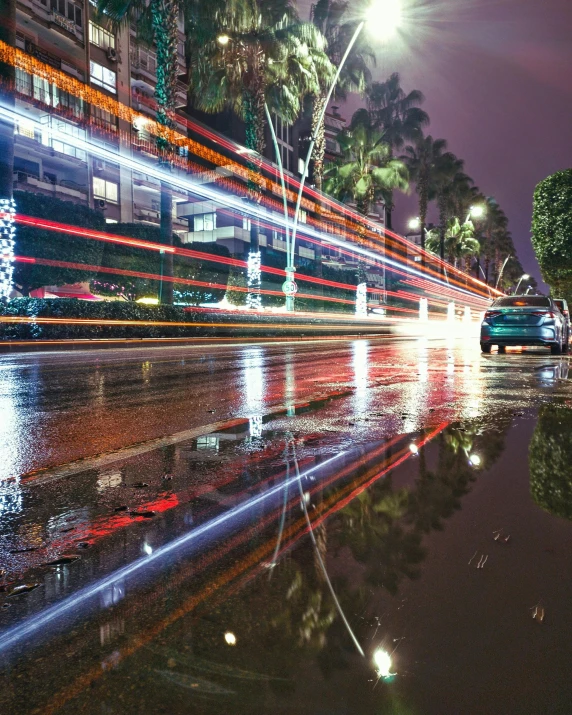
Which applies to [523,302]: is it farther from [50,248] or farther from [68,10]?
[68,10]

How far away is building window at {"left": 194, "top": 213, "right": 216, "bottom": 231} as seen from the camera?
61.7 m

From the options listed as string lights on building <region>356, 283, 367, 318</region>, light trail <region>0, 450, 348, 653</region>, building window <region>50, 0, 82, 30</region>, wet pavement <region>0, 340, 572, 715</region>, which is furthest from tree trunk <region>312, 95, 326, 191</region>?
light trail <region>0, 450, 348, 653</region>

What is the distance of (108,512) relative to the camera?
121 inches

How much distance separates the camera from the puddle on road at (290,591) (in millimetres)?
1602

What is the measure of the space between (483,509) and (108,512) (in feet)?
5.91

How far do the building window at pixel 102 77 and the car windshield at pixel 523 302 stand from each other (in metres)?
37.3

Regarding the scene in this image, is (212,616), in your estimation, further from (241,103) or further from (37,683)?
(241,103)

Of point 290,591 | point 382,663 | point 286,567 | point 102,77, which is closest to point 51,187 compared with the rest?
point 102,77

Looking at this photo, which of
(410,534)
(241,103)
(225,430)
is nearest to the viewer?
(410,534)

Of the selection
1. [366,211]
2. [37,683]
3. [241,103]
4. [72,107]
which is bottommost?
[37,683]

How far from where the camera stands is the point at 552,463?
4.04 m

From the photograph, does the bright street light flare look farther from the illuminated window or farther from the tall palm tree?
the tall palm tree

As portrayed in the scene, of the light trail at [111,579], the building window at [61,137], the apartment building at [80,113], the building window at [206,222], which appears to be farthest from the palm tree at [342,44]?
the light trail at [111,579]

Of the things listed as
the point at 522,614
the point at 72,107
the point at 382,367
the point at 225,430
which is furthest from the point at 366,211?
the point at 522,614
